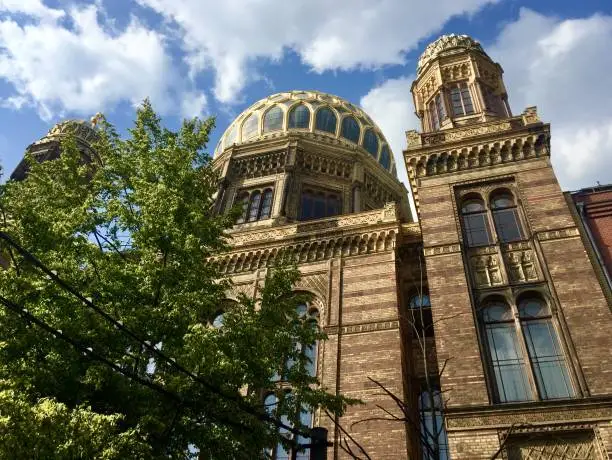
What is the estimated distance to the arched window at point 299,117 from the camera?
28.8 meters

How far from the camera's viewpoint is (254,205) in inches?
988

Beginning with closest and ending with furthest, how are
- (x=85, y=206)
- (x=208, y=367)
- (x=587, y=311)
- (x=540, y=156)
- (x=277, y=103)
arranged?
(x=208, y=367) → (x=85, y=206) → (x=587, y=311) → (x=540, y=156) → (x=277, y=103)

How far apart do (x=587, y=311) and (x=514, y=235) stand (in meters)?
3.12

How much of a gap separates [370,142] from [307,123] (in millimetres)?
3890

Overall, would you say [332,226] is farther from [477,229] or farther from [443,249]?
[477,229]

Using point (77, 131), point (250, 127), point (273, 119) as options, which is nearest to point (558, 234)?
point (273, 119)

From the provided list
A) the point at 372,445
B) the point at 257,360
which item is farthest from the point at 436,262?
the point at 257,360

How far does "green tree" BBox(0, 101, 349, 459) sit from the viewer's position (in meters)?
6.42

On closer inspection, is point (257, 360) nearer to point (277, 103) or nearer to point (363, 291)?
point (363, 291)

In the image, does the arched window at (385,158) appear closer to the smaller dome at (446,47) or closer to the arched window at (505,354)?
the smaller dome at (446,47)

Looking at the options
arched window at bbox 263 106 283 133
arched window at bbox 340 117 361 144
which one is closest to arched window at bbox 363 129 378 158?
arched window at bbox 340 117 361 144

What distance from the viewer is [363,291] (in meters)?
15.3

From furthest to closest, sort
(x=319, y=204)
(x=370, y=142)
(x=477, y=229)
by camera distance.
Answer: (x=370, y=142) → (x=319, y=204) → (x=477, y=229)

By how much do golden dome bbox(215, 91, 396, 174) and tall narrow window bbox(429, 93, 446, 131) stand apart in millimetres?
8729
